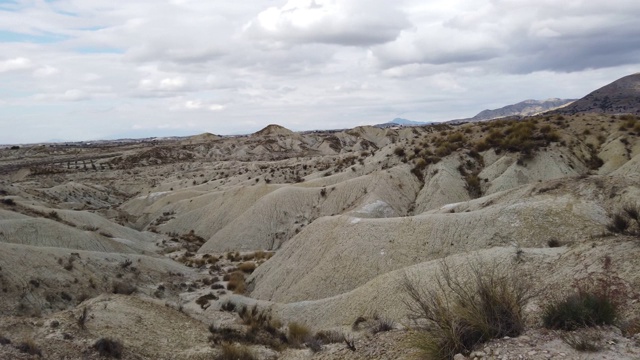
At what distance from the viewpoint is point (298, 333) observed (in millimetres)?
13844

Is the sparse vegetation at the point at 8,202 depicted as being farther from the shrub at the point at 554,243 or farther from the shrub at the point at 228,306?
the shrub at the point at 554,243

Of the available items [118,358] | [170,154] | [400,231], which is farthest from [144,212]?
[170,154]

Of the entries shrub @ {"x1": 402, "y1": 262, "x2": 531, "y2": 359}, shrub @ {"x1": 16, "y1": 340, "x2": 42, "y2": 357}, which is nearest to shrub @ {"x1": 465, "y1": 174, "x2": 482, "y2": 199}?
shrub @ {"x1": 402, "y1": 262, "x2": 531, "y2": 359}

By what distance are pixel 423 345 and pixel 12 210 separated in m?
33.8

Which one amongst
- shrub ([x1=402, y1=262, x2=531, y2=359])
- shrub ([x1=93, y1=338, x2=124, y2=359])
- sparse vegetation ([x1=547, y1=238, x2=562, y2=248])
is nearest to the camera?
shrub ([x1=402, y1=262, x2=531, y2=359])

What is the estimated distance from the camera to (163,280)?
24719 mm

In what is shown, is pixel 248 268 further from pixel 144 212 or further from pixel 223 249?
pixel 144 212

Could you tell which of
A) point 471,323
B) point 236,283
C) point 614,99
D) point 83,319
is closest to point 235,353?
point 83,319

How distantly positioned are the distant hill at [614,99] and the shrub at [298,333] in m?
149

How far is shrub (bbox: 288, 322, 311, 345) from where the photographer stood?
13073 mm

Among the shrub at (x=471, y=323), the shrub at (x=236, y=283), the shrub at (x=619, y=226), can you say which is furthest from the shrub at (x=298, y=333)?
the shrub at (x=236, y=283)

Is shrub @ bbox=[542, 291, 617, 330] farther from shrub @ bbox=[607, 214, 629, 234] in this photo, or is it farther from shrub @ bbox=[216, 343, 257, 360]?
shrub @ bbox=[216, 343, 257, 360]

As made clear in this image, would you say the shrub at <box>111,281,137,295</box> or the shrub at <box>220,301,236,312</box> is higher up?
the shrub at <box>111,281,137,295</box>

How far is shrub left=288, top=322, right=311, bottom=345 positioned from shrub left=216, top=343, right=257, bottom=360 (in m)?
1.49
